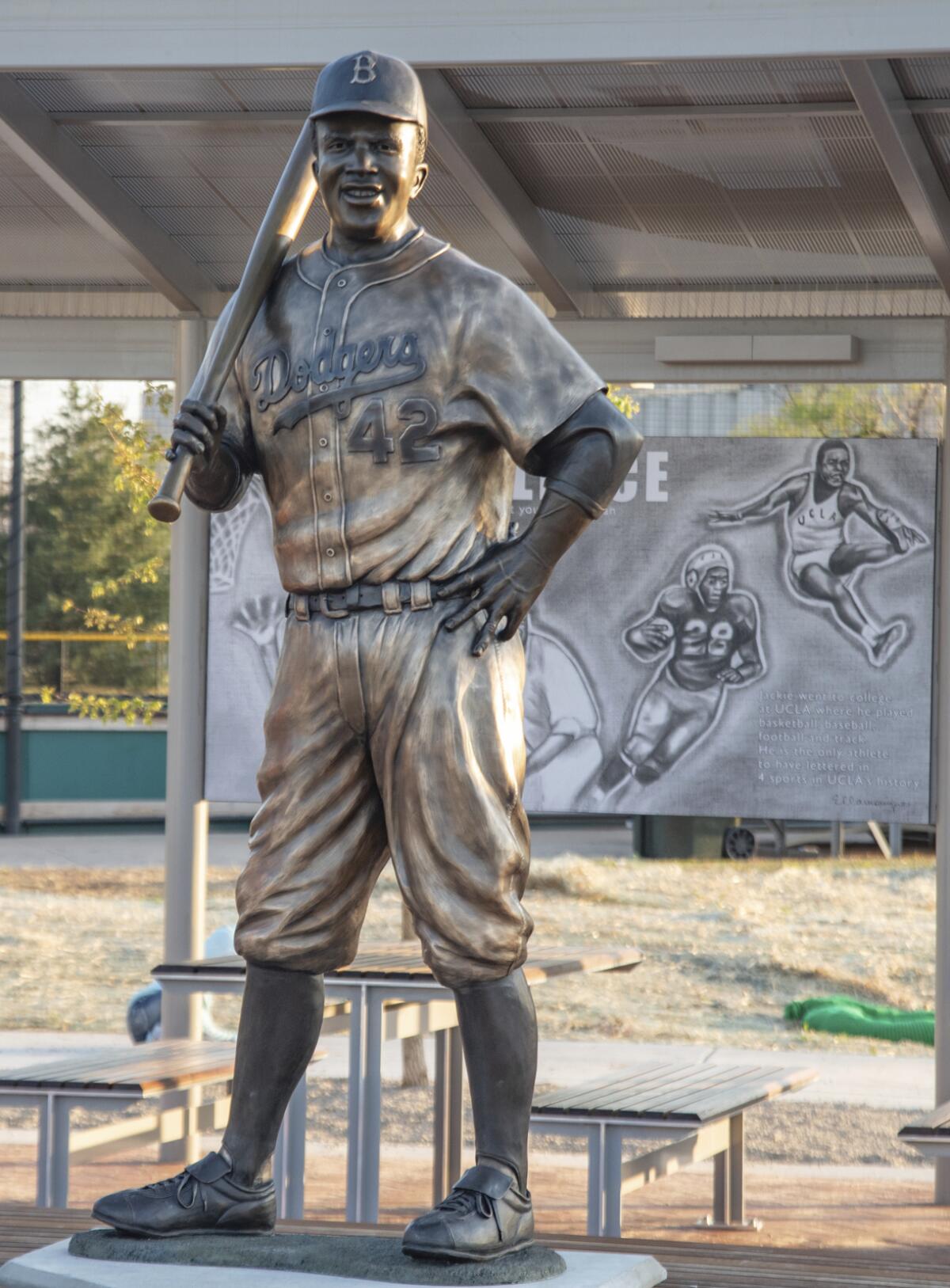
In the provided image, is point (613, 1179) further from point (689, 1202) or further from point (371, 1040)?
point (689, 1202)

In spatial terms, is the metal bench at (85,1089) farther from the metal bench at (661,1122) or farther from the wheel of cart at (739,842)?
the wheel of cart at (739,842)

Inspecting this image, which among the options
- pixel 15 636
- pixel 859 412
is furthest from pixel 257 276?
pixel 15 636

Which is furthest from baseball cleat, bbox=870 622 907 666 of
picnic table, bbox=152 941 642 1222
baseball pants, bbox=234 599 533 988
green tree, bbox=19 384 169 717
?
green tree, bbox=19 384 169 717

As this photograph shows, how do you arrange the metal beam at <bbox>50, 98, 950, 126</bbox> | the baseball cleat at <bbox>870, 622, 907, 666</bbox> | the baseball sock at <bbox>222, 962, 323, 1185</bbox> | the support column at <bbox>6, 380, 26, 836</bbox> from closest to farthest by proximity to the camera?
the baseball sock at <bbox>222, 962, 323, 1185</bbox> → the metal beam at <bbox>50, 98, 950, 126</bbox> → the baseball cleat at <bbox>870, 622, 907, 666</bbox> → the support column at <bbox>6, 380, 26, 836</bbox>

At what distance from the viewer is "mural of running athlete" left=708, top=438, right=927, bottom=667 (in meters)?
7.24

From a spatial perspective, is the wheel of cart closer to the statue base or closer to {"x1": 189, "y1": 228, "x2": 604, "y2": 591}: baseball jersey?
the statue base

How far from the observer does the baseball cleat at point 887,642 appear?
7.23 meters

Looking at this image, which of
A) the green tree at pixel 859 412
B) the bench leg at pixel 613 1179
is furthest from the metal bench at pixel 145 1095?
the green tree at pixel 859 412

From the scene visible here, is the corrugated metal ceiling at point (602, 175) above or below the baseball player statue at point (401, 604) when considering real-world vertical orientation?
above

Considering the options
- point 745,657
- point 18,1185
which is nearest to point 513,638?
point 745,657

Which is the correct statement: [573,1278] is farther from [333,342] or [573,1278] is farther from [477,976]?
[333,342]

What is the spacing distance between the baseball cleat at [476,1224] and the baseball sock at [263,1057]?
0.37 m

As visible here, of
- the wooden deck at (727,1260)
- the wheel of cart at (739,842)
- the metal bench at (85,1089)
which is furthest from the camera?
the wheel of cart at (739,842)

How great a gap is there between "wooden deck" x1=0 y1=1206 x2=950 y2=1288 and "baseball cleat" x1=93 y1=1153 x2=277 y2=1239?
0.26 metres
